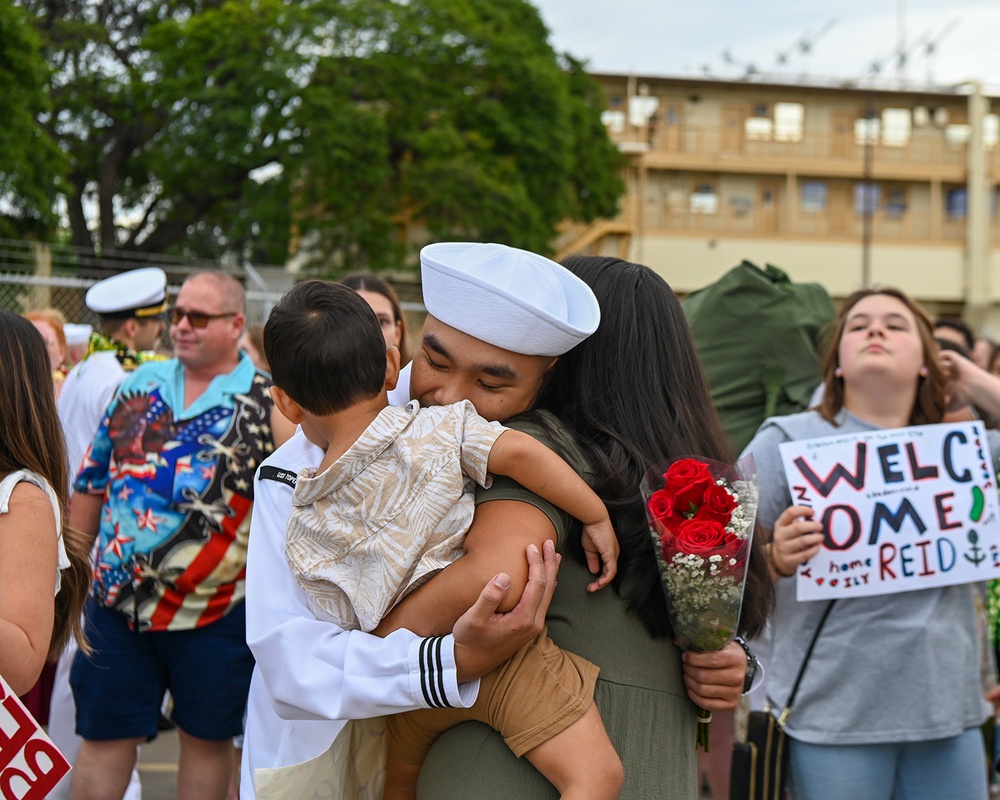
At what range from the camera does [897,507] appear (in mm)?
3438

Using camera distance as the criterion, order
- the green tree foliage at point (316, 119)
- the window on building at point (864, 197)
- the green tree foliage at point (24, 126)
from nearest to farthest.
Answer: the green tree foliage at point (24, 126) → the green tree foliage at point (316, 119) → the window on building at point (864, 197)

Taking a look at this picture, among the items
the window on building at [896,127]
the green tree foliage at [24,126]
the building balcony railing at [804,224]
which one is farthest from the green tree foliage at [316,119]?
the window on building at [896,127]

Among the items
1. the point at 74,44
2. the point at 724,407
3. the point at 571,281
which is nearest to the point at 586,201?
the point at 74,44

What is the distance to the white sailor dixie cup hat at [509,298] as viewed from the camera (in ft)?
7.06

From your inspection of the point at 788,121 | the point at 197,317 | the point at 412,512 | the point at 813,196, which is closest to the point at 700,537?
the point at 412,512

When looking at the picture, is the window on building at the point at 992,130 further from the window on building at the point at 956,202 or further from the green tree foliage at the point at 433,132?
the green tree foliage at the point at 433,132

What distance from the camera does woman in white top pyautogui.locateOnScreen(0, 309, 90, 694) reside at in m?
2.40

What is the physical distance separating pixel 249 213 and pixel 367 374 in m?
25.0

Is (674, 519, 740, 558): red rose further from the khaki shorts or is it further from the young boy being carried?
the khaki shorts

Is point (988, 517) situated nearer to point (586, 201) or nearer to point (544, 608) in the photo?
point (544, 608)

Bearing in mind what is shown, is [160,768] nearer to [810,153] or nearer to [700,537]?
[700,537]

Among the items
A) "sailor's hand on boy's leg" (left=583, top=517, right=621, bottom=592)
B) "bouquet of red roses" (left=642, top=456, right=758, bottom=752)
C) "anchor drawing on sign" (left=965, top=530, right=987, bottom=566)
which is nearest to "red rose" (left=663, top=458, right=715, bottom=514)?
"bouquet of red roses" (left=642, top=456, right=758, bottom=752)

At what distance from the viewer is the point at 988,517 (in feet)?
11.3

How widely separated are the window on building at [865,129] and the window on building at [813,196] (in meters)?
2.39
